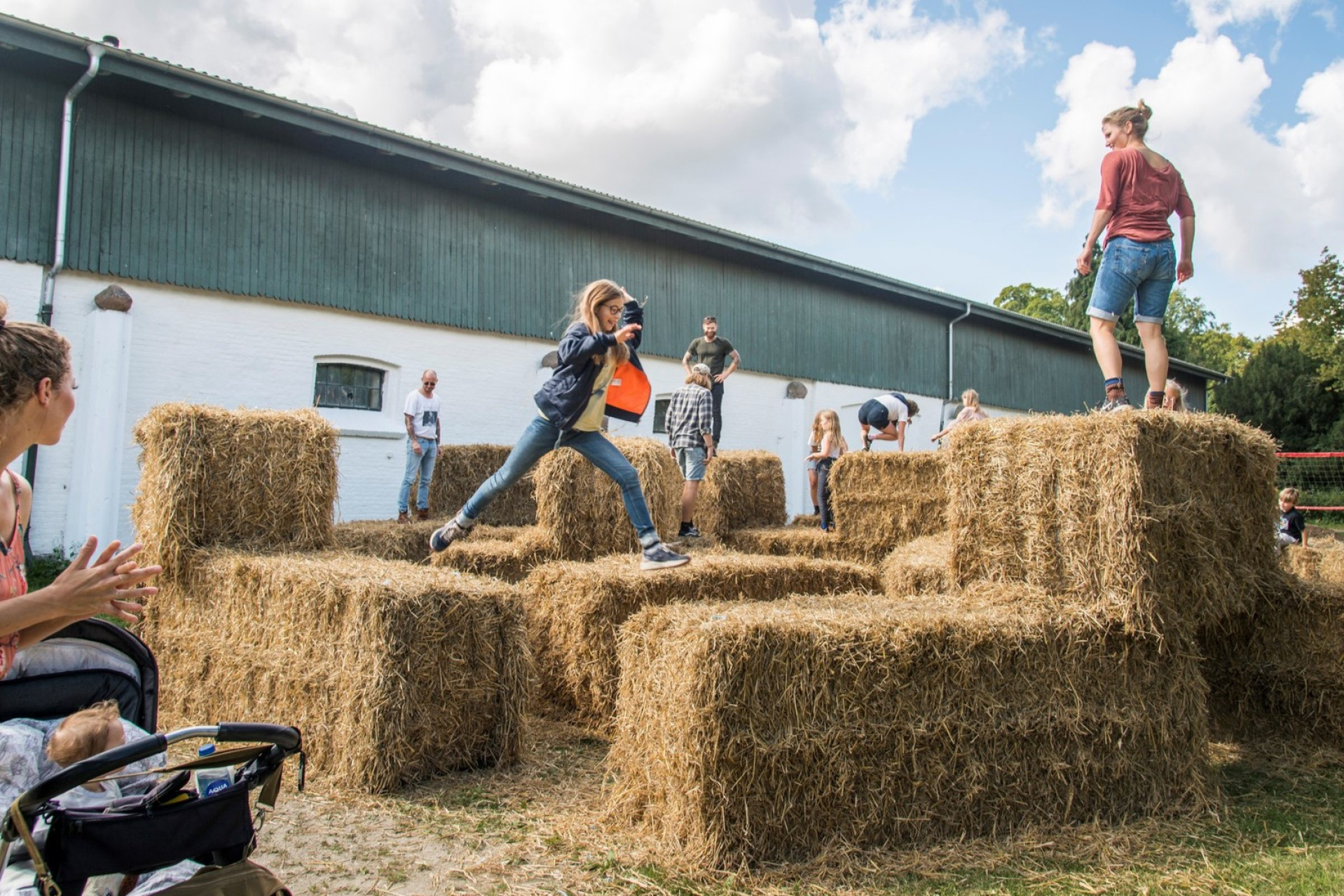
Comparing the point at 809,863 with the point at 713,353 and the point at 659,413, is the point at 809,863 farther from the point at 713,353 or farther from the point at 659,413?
the point at 659,413

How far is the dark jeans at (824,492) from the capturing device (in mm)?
10188

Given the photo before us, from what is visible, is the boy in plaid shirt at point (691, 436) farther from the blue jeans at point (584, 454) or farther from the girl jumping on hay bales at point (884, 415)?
the blue jeans at point (584, 454)

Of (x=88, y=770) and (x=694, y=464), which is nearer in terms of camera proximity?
(x=88, y=770)

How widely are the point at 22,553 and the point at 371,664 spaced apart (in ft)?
6.51

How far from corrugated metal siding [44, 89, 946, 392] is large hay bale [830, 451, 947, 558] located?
6.68 m

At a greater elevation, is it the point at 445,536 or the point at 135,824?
the point at 445,536

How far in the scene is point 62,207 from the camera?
9578 mm

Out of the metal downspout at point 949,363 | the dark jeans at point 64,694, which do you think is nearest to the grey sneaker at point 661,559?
the dark jeans at point 64,694

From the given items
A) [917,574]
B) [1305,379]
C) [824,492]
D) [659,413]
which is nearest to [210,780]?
[917,574]

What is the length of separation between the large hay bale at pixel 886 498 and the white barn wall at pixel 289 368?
3811 mm

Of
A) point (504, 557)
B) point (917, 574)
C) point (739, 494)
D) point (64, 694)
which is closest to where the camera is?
point (64, 694)

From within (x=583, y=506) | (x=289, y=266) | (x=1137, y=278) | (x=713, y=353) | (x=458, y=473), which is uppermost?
(x=289, y=266)

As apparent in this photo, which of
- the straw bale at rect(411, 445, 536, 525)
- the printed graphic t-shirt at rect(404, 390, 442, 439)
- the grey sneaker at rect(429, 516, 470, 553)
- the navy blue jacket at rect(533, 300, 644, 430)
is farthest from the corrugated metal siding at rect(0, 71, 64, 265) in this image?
the navy blue jacket at rect(533, 300, 644, 430)

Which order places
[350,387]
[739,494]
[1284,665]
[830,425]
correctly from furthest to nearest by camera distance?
[350,387], [830,425], [739,494], [1284,665]
